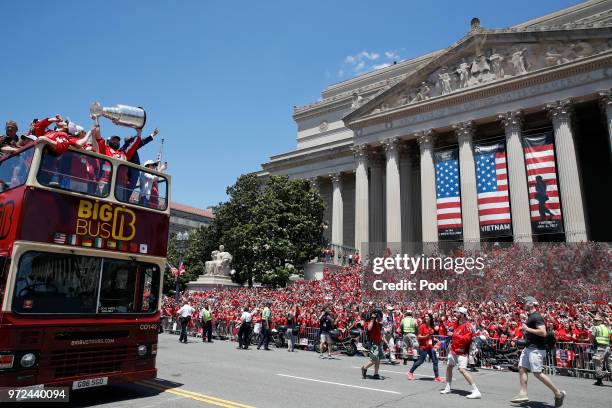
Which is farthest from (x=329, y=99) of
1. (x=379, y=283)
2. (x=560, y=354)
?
(x=560, y=354)

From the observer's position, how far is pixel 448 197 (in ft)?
98.7

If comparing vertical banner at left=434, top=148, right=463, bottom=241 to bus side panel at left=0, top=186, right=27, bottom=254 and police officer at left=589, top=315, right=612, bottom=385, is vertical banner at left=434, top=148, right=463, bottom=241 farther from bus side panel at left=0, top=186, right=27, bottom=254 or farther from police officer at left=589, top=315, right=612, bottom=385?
bus side panel at left=0, top=186, right=27, bottom=254

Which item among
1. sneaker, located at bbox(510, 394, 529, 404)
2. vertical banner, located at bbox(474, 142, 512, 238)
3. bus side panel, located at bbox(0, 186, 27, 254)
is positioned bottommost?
sneaker, located at bbox(510, 394, 529, 404)

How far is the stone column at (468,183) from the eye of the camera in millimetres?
29125

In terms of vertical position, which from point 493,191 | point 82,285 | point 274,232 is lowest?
point 82,285

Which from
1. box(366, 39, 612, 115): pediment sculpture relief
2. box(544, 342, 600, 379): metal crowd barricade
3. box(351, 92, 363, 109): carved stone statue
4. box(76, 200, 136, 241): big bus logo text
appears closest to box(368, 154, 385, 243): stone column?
box(366, 39, 612, 115): pediment sculpture relief

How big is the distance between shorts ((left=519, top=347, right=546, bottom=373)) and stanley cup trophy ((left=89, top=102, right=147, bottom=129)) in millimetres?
8528

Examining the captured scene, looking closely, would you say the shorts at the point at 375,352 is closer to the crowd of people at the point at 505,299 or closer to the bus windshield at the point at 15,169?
the crowd of people at the point at 505,299

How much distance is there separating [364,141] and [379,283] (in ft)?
56.8

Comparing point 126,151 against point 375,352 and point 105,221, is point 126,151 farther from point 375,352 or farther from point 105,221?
point 375,352

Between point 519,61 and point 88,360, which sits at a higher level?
→ point 519,61

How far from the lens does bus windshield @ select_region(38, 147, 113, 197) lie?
22.8 ft

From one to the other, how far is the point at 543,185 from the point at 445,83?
10986 millimetres

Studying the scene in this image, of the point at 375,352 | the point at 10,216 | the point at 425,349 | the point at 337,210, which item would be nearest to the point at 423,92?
the point at 337,210
